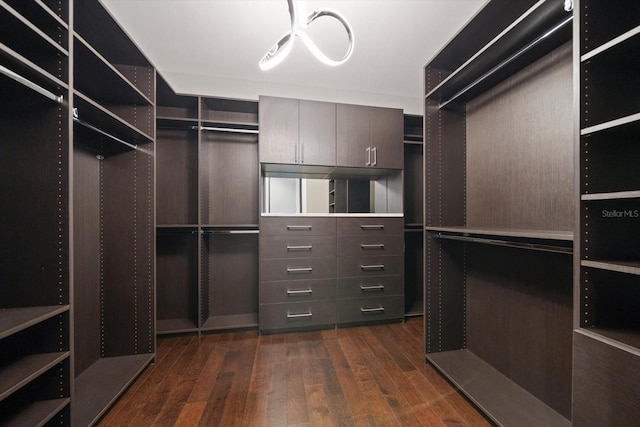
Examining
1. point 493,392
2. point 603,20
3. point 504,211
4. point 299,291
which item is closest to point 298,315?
point 299,291

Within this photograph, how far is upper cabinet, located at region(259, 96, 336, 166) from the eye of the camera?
92.4 inches

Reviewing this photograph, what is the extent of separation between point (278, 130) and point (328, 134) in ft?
1.61

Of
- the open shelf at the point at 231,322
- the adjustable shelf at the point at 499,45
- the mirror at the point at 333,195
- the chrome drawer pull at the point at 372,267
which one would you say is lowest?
the open shelf at the point at 231,322

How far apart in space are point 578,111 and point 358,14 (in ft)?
5.47

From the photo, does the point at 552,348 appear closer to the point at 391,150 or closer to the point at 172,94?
the point at 391,150

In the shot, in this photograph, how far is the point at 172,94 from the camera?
2.26 m

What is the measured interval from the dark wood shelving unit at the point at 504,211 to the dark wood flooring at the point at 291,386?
261 millimetres

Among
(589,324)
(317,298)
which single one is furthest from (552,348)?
(317,298)

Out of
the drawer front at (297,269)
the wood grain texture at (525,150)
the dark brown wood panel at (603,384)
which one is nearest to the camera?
the dark brown wood panel at (603,384)

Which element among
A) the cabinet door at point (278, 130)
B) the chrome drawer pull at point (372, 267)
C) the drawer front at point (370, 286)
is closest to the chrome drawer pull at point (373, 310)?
the drawer front at point (370, 286)

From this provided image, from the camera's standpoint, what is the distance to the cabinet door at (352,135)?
2.47 metres

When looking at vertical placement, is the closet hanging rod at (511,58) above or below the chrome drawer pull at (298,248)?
above

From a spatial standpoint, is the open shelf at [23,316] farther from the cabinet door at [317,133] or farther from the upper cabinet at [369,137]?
the upper cabinet at [369,137]

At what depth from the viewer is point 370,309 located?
2.50 meters
